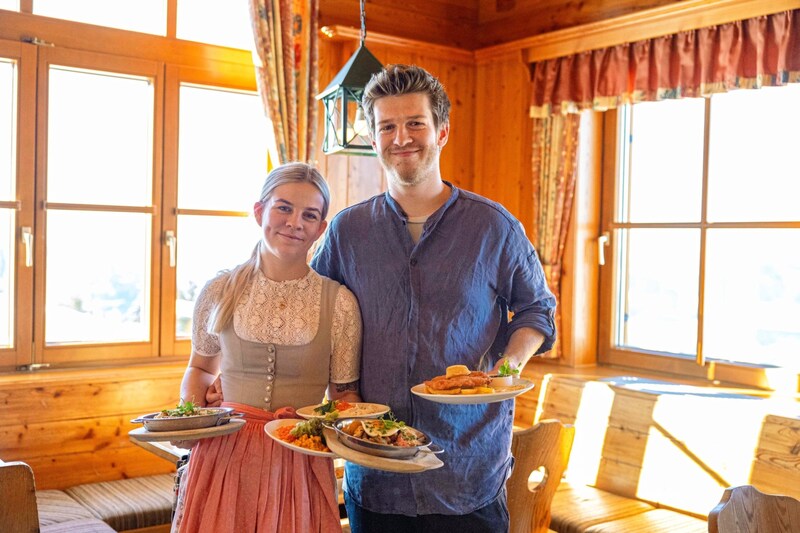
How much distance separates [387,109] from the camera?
2.03 m

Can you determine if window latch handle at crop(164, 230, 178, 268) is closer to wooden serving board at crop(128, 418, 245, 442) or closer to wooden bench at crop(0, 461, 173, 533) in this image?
wooden bench at crop(0, 461, 173, 533)

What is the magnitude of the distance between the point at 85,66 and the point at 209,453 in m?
2.73

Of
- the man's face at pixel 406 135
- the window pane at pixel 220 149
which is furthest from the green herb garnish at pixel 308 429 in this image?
the window pane at pixel 220 149

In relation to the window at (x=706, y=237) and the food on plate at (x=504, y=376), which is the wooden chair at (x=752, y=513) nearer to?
the food on plate at (x=504, y=376)

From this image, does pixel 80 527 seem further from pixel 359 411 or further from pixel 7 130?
pixel 7 130

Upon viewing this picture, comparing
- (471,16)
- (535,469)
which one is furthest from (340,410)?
(471,16)

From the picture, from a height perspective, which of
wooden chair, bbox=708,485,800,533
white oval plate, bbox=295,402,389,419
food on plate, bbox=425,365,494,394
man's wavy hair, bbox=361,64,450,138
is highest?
man's wavy hair, bbox=361,64,450,138

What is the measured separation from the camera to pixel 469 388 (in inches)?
70.7

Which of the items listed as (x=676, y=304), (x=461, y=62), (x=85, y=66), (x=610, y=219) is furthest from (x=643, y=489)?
(x=85, y=66)

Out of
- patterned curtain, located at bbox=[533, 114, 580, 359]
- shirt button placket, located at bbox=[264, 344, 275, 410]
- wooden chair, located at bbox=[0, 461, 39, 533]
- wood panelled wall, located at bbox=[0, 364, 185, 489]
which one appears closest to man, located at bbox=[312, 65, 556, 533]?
shirt button placket, located at bbox=[264, 344, 275, 410]

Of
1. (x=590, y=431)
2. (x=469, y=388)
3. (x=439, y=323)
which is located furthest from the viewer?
(x=590, y=431)

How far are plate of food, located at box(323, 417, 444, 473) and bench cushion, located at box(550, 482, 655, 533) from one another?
5.86 ft

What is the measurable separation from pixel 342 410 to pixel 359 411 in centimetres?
4

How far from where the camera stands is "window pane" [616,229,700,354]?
439cm
